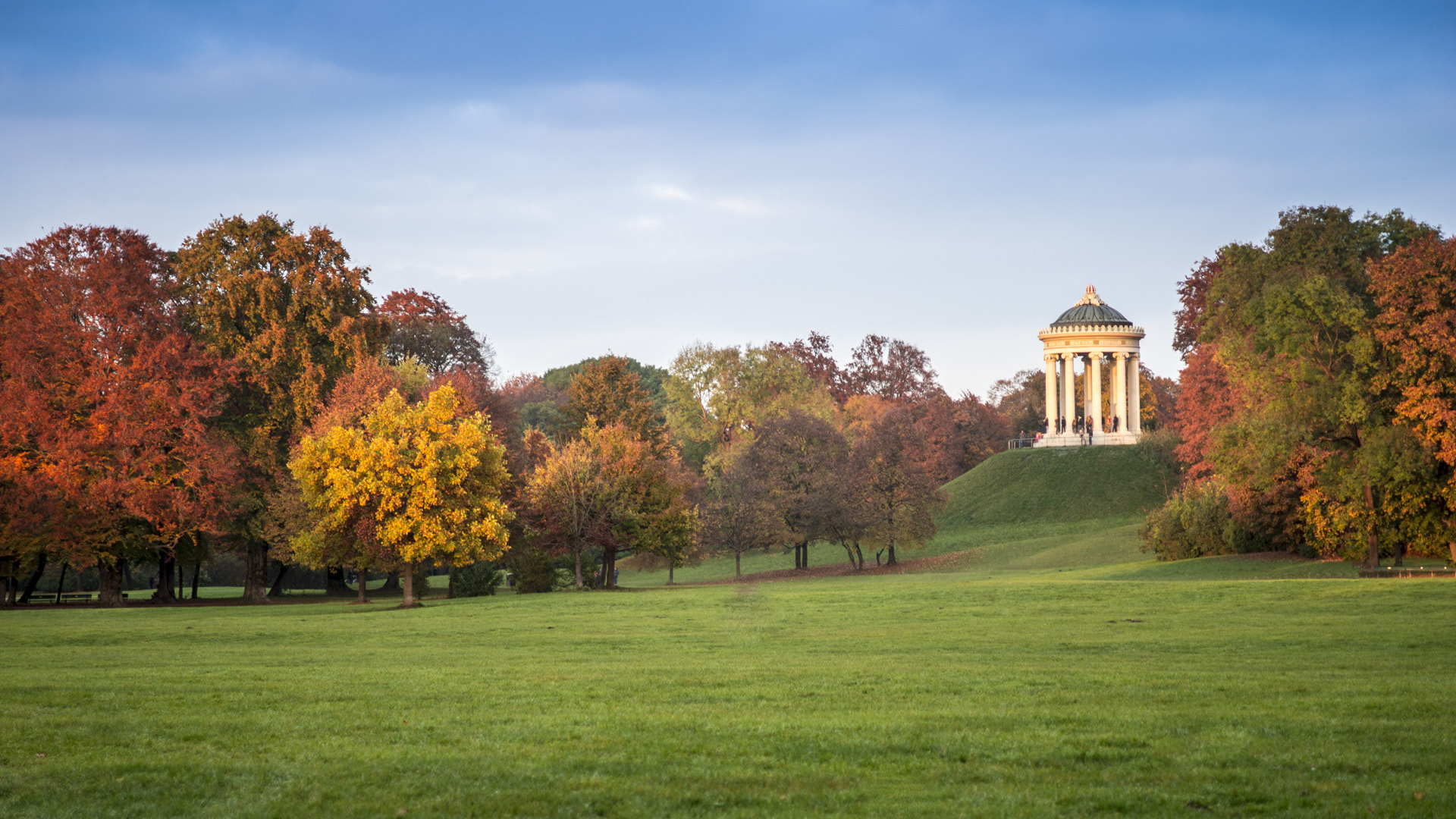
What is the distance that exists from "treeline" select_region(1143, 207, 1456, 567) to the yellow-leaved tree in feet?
92.8

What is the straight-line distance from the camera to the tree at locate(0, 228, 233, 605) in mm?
39094

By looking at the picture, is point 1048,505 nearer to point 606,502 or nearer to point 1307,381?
→ point 1307,381

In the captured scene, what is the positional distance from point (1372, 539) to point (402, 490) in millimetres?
34410

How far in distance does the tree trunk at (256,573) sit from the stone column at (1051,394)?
202 ft

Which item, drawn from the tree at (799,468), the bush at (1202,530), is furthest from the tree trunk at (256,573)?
the bush at (1202,530)

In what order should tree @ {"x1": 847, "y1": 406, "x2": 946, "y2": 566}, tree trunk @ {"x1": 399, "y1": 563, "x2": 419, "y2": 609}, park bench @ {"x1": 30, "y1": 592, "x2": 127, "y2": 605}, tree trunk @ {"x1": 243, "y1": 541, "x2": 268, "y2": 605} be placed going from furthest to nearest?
tree @ {"x1": 847, "y1": 406, "x2": 946, "y2": 566} < tree trunk @ {"x1": 243, "y1": 541, "x2": 268, "y2": 605} < park bench @ {"x1": 30, "y1": 592, "x2": 127, "y2": 605} < tree trunk @ {"x1": 399, "y1": 563, "x2": 419, "y2": 609}

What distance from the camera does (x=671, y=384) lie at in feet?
286

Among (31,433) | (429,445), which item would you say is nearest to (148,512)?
(31,433)

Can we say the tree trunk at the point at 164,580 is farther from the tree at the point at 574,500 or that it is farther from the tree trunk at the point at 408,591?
the tree at the point at 574,500

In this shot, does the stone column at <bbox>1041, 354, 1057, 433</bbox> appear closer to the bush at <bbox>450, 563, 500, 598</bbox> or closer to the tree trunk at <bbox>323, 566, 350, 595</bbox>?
the bush at <bbox>450, 563, 500, 598</bbox>

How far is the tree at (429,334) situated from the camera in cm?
7350

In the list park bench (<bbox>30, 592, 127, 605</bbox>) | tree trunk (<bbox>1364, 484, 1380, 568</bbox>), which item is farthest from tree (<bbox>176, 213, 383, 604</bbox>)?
tree trunk (<bbox>1364, 484, 1380, 568</bbox>)

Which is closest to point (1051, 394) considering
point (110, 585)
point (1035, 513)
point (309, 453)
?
point (1035, 513)

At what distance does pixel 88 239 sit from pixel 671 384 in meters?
48.7
